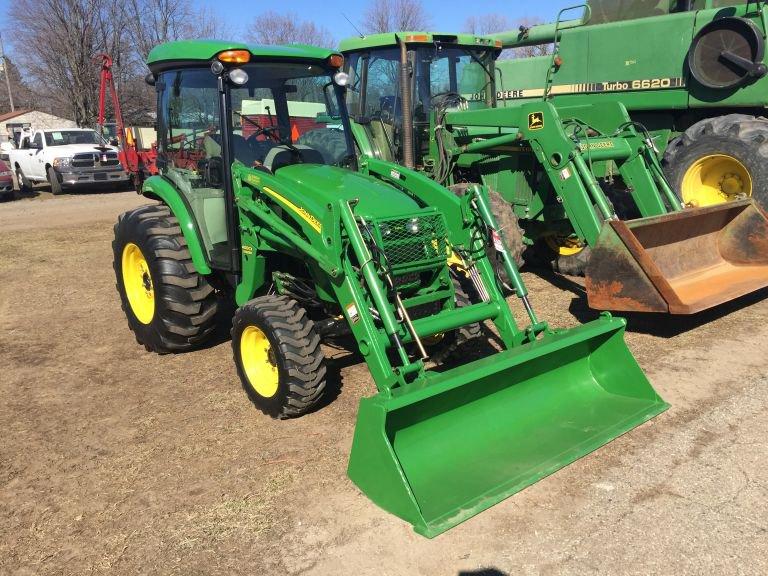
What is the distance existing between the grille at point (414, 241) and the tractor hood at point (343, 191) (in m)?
0.08

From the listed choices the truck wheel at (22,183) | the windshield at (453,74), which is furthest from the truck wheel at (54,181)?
the windshield at (453,74)

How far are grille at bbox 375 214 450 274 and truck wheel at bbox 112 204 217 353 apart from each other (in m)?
1.74

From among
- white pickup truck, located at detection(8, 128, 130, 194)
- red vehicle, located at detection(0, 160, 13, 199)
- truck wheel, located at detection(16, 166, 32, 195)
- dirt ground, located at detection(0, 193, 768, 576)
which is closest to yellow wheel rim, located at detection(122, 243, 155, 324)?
dirt ground, located at detection(0, 193, 768, 576)

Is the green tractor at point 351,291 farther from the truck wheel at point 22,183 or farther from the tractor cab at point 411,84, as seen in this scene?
the truck wheel at point 22,183

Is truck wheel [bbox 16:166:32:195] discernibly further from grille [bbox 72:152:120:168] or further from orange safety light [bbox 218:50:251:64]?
orange safety light [bbox 218:50:251:64]

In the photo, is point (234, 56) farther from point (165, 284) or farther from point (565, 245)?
point (565, 245)

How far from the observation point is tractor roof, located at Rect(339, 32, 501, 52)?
7.06 meters

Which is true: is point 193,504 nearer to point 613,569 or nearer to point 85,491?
point 85,491

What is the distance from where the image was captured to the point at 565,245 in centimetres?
759

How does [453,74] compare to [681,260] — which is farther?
[453,74]

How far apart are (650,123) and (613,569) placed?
728 cm

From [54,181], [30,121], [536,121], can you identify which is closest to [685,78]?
[536,121]

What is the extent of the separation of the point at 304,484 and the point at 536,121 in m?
4.17

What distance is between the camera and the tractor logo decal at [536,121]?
20.0 feet
